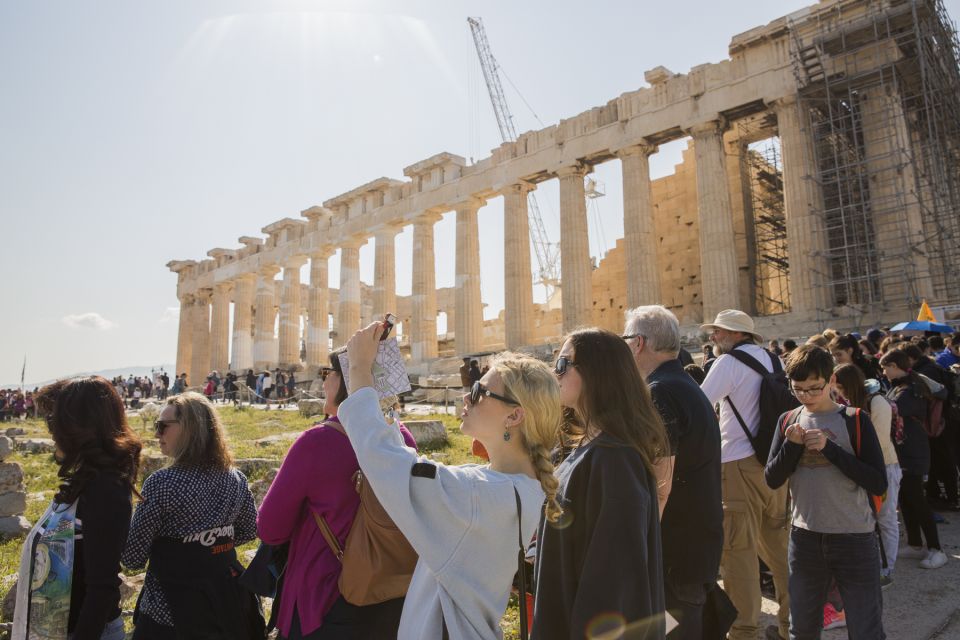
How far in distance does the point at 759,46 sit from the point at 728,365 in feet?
58.9

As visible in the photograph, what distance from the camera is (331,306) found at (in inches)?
1975

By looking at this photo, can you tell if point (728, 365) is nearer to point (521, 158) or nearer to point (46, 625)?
point (46, 625)

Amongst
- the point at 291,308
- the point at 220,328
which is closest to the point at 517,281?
the point at 291,308

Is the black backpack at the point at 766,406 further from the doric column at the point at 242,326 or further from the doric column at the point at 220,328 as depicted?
the doric column at the point at 220,328

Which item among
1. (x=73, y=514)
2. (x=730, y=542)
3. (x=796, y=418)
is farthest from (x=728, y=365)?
(x=73, y=514)

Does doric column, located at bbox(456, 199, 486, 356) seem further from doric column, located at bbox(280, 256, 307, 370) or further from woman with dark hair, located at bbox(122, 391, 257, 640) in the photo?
woman with dark hair, located at bbox(122, 391, 257, 640)

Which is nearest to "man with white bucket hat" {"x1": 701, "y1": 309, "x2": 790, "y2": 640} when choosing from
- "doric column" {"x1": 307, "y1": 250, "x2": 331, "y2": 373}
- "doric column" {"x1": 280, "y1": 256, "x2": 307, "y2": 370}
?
"doric column" {"x1": 307, "y1": 250, "x2": 331, "y2": 373}

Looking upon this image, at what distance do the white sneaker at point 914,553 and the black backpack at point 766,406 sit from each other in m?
2.77

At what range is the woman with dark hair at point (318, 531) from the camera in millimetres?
2664

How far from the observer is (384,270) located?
29.6m

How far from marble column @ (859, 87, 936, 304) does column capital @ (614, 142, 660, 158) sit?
19.7 feet

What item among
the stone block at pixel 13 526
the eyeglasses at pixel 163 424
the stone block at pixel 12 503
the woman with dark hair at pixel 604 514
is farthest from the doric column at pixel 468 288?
the woman with dark hair at pixel 604 514

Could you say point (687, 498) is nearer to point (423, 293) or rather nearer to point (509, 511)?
point (509, 511)

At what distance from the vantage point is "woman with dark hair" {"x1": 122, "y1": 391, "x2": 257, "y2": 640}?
3.10 meters
